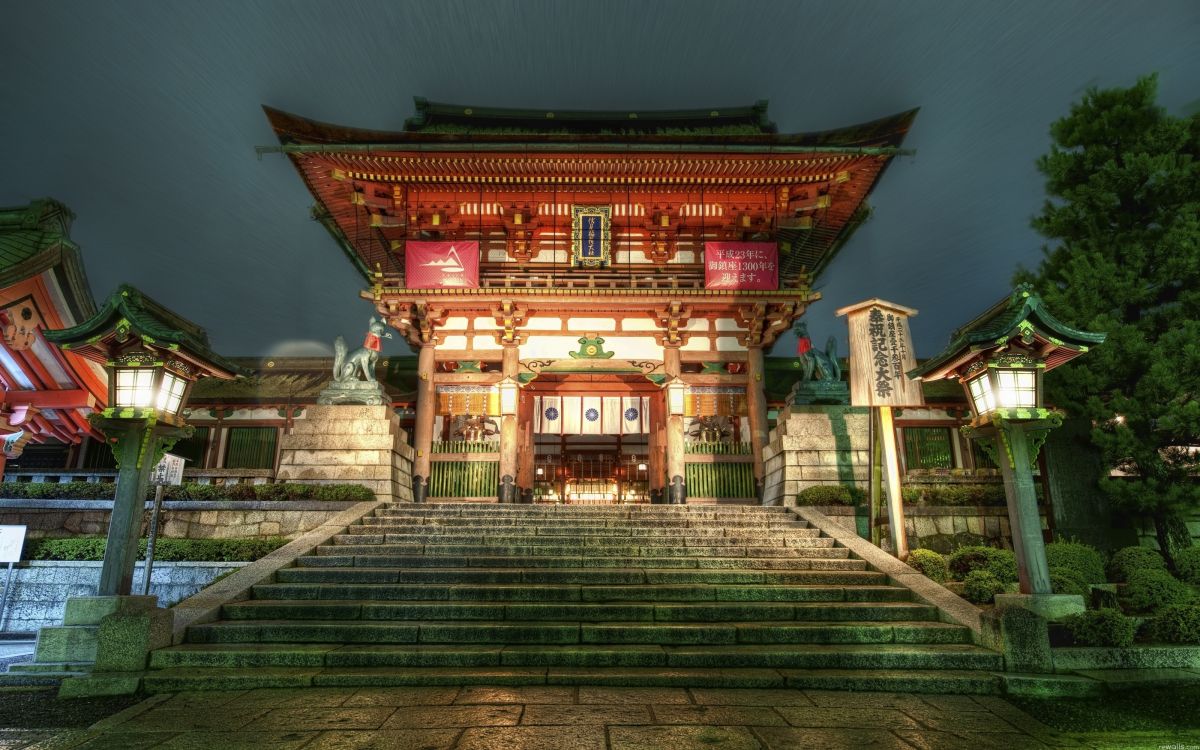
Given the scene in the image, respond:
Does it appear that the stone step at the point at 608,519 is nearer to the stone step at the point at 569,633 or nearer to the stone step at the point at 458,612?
the stone step at the point at 458,612

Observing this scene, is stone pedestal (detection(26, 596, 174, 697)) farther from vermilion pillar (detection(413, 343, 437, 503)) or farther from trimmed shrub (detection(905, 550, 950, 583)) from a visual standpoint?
trimmed shrub (detection(905, 550, 950, 583))

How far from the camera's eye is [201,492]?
1122 centimetres

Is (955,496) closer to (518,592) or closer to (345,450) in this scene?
(518,592)

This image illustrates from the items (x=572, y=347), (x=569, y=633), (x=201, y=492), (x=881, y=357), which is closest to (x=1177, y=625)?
(x=881, y=357)

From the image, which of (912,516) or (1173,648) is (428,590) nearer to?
(1173,648)

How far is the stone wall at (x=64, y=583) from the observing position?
9.37 meters

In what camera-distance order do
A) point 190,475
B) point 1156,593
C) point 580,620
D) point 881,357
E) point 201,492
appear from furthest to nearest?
point 190,475
point 201,492
point 881,357
point 1156,593
point 580,620

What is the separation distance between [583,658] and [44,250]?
11.6 m

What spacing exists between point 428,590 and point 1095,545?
11.3m

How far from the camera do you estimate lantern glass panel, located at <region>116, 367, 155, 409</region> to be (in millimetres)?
6629

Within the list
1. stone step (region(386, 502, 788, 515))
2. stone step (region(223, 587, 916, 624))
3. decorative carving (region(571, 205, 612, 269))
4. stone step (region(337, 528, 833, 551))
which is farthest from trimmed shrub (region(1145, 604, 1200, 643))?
decorative carving (region(571, 205, 612, 269))

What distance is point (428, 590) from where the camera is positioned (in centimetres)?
741

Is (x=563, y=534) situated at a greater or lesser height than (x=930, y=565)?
greater

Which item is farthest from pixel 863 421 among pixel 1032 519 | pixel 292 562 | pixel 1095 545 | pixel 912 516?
pixel 292 562
